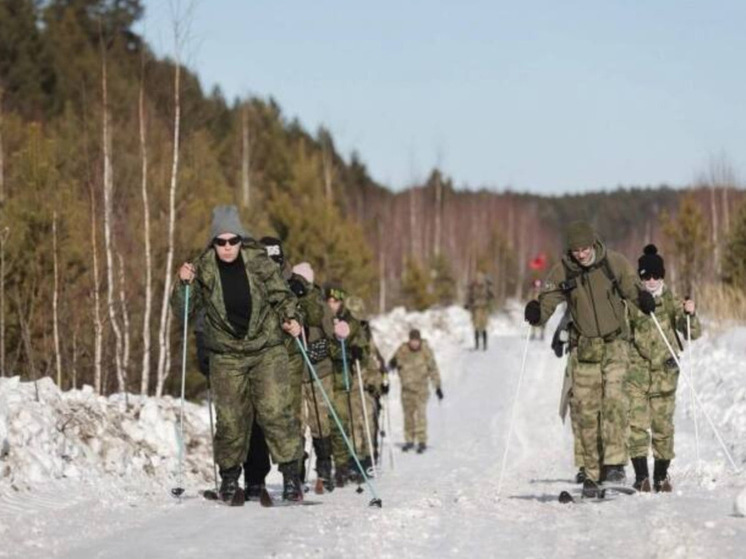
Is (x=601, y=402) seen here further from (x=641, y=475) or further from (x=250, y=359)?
(x=250, y=359)

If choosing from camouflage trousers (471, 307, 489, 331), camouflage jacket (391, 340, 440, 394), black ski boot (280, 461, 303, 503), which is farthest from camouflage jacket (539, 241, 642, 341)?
camouflage trousers (471, 307, 489, 331)

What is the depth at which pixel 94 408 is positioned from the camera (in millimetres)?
12406

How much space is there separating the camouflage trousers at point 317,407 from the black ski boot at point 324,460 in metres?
0.07

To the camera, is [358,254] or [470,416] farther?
[358,254]

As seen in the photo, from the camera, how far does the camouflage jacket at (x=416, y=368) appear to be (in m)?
19.7

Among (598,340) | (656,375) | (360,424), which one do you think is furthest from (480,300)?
(598,340)

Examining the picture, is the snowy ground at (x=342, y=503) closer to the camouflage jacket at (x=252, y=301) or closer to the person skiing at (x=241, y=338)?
the person skiing at (x=241, y=338)

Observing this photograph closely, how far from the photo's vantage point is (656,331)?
11258 millimetres

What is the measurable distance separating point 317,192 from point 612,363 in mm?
37118

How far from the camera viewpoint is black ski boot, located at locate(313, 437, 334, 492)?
11641 millimetres

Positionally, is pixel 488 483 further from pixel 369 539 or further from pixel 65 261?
pixel 65 261

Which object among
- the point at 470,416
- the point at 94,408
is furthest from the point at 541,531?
the point at 470,416

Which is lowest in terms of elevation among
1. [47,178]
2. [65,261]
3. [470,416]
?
[470,416]

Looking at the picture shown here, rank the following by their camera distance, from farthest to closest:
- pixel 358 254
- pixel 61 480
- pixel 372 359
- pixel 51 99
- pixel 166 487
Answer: pixel 51 99 → pixel 358 254 → pixel 372 359 → pixel 166 487 → pixel 61 480
